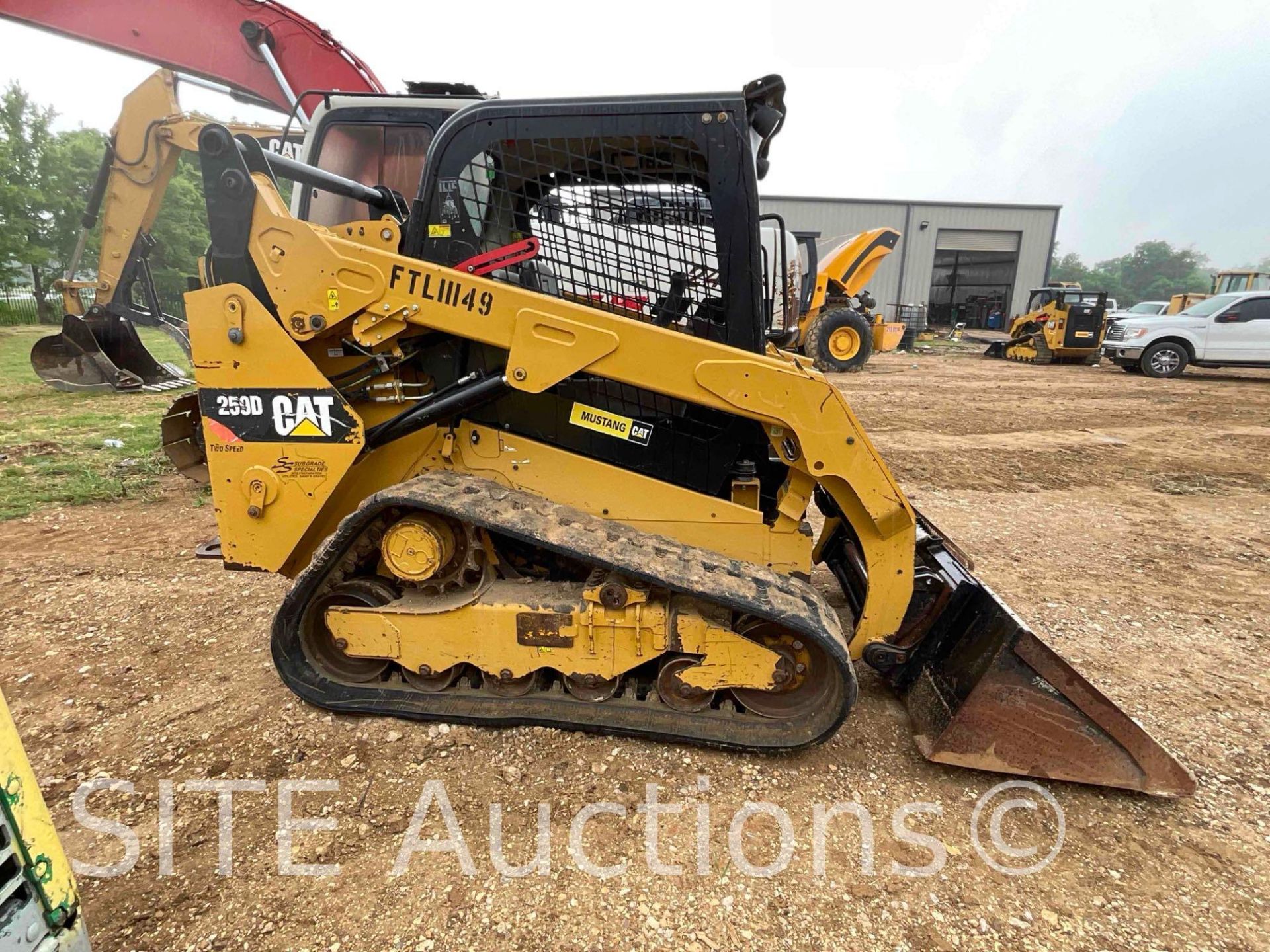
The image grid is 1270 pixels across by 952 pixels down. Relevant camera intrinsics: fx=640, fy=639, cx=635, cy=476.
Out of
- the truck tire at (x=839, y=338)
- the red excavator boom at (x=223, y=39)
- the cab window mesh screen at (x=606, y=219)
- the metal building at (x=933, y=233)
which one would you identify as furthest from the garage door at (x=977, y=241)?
the cab window mesh screen at (x=606, y=219)

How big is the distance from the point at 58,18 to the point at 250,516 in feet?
15.9

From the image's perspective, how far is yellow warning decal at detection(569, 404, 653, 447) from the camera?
2.76 meters

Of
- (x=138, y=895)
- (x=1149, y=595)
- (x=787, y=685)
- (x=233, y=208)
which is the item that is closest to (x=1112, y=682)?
(x=1149, y=595)

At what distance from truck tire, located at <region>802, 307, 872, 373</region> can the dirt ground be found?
1069 centimetres

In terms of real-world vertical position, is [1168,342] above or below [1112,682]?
above

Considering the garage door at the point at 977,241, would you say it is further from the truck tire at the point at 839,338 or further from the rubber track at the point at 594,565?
the rubber track at the point at 594,565

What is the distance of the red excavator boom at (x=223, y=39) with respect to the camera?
191 inches

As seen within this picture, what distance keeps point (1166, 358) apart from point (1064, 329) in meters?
3.76

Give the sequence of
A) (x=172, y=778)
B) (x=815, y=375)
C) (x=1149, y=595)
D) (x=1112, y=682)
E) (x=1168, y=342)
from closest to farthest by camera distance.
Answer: (x=172, y=778), (x=815, y=375), (x=1112, y=682), (x=1149, y=595), (x=1168, y=342)

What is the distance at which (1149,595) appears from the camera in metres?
4.07

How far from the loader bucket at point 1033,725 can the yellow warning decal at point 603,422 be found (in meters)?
1.62

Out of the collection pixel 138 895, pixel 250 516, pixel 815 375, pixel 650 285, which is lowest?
pixel 138 895

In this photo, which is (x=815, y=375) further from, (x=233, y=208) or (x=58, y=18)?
(x=58, y=18)

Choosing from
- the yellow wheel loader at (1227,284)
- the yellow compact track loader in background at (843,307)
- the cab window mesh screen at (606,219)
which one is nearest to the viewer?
the cab window mesh screen at (606,219)
